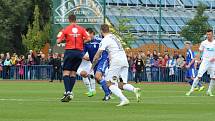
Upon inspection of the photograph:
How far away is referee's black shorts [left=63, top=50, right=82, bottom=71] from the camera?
19.6 meters

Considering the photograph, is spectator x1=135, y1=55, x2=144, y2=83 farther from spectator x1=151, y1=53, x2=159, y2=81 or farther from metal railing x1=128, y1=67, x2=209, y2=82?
spectator x1=151, y1=53, x2=159, y2=81

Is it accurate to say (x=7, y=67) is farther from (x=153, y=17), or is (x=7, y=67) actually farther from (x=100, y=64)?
(x=100, y=64)

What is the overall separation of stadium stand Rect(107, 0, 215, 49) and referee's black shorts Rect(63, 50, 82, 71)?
143ft

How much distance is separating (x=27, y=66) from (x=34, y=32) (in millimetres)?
17010

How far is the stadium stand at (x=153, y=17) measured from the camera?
6512 cm

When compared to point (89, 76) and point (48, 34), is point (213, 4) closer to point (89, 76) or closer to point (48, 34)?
point (48, 34)

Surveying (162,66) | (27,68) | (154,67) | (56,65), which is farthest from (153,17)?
(56,65)

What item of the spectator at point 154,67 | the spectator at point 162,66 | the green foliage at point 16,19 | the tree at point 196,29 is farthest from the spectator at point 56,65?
the green foliage at point 16,19

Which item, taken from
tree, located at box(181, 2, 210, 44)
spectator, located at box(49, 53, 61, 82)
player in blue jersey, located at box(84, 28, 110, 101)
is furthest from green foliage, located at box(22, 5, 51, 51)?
player in blue jersey, located at box(84, 28, 110, 101)

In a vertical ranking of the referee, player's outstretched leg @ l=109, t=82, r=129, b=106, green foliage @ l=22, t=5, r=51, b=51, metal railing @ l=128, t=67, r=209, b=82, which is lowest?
metal railing @ l=128, t=67, r=209, b=82

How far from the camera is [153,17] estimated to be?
6762cm

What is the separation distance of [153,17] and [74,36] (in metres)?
48.5

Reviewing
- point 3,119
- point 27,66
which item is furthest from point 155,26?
point 3,119

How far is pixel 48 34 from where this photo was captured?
66.9 meters
